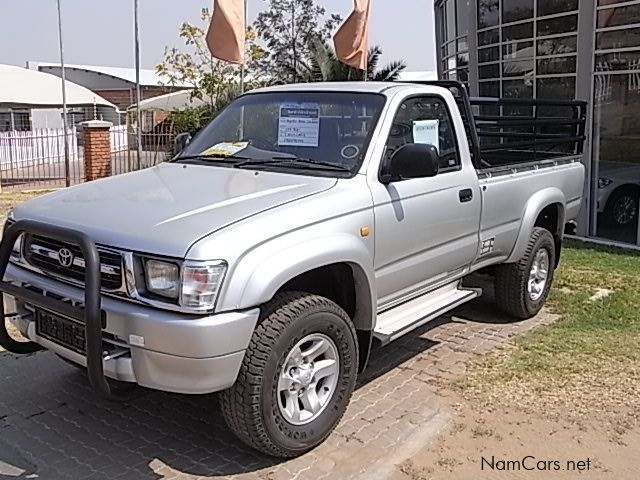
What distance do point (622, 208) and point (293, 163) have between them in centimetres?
720

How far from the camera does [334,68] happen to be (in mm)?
22312

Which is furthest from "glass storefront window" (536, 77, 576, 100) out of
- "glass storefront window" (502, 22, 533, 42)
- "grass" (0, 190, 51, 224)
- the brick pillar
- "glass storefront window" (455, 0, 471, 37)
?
the brick pillar

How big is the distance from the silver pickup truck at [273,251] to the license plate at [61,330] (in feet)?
0.03

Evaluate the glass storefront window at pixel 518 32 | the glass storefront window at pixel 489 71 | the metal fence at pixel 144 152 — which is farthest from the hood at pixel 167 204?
the metal fence at pixel 144 152

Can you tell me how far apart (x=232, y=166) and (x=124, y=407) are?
166cm

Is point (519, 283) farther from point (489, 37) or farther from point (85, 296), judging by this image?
point (489, 37)

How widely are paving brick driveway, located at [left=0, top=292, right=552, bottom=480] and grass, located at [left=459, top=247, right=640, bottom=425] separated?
37cm

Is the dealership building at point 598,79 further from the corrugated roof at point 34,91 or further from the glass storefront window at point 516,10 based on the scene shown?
the corrugated roof at point 34,91

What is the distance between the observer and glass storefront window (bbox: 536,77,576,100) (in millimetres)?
10656

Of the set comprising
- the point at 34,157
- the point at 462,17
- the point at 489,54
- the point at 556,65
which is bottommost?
the point at 34,157

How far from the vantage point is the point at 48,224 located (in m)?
3.77

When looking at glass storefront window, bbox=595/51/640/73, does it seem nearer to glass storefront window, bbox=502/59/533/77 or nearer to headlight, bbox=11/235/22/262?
glass storefront window, bbox=502/59/533/77

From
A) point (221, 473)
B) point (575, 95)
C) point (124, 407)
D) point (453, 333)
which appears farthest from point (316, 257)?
point (575, 95)

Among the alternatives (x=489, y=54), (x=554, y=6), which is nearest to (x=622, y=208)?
(x=554, y=6)
